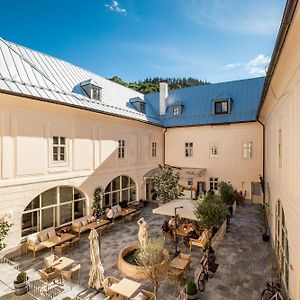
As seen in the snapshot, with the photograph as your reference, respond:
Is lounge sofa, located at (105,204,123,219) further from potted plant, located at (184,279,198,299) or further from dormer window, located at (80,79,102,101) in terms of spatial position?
potted plant, located at (184,279,198,299)

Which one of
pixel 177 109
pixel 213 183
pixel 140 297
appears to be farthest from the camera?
pixel 177 109

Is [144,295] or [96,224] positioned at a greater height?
[96,224]

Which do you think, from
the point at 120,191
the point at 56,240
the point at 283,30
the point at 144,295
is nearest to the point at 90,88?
the point at 120,191

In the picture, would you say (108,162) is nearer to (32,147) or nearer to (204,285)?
(32,147)

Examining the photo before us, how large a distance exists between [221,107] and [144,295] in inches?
838

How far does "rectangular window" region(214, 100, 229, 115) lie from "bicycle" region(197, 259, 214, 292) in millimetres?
18445

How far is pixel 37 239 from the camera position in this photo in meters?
13.3

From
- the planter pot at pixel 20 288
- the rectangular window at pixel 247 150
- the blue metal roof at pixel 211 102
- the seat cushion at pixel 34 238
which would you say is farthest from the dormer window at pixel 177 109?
the planter pot at pixel 20 288

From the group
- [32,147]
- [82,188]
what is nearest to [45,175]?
[32,147]

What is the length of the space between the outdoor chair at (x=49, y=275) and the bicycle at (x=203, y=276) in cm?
623

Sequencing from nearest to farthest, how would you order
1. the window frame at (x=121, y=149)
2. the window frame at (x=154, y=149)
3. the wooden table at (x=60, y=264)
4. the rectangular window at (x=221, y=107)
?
the wooden table at (x=60, y=264) < the window frame at (x=121, y=149) < the rectangular window at (x=221, y=107) < the window frame at (x=154, y=149)

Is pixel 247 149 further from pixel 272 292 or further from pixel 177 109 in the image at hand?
pixel 272 292

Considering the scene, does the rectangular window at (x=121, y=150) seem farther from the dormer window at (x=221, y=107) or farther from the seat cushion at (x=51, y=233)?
the dormer window at (x=221, y=107)

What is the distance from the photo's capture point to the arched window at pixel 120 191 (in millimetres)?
19562
